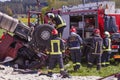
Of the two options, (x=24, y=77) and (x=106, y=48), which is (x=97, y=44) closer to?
(x=106, y=48)

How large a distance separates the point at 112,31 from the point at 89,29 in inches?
40.9

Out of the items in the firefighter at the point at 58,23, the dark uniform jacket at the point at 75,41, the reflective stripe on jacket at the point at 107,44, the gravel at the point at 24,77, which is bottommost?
the gravel at the point at 24,77

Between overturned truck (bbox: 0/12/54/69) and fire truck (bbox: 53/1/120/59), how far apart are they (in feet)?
8.65

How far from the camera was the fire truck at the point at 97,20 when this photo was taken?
13344 millimetres

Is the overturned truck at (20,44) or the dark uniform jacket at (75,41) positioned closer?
the dark uniform jacket at (75,41)

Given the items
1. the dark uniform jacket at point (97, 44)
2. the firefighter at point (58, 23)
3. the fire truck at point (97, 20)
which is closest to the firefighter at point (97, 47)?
the dark uniform jacket at point (97, 44)

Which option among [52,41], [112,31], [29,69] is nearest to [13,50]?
[29,69]

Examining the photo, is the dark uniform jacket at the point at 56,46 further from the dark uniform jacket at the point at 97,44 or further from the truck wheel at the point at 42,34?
the dark uniform jacket at the point at 97,44

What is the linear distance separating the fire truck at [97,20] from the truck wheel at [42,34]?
255 cm

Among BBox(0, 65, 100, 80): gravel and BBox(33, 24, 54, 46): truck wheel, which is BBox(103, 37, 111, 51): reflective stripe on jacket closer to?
BBox(33, 24, 54, 46): truck wheel

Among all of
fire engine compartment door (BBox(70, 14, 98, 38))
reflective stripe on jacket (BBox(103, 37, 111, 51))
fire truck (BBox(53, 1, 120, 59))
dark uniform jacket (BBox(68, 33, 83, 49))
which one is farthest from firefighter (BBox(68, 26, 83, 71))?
fire engine compartment door (BBox(70, 14, 98, 38))

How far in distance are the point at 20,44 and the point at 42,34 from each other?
0.90 meters

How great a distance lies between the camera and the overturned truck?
1209 cm

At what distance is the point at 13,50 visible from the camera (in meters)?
12.2
